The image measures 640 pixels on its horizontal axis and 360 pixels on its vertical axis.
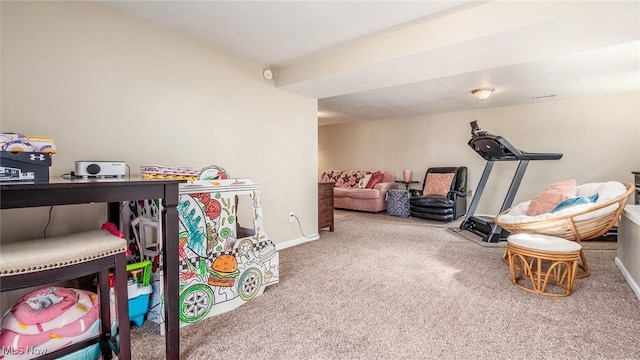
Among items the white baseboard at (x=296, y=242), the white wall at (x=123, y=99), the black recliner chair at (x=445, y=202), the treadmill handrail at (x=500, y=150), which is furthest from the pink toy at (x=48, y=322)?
the black recliner chair at (x=445, y=202)

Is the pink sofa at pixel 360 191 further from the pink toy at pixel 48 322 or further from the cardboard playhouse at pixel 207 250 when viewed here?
the pink toy at pixel 48 322

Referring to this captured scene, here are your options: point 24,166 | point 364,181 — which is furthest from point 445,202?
point 24,166

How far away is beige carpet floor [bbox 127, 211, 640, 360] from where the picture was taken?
1577mm

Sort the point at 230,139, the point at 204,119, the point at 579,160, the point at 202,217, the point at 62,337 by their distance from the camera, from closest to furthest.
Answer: the point at 62,337 → the point at 202,217 → the point at 204,119 → the point at 230,139 → the point at 579,160

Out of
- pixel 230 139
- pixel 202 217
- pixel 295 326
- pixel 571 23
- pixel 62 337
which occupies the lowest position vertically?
pixel 295 326

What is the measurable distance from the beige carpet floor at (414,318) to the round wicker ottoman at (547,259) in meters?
0.10

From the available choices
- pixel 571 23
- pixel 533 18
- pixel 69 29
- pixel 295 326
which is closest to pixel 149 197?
pixel 295 326

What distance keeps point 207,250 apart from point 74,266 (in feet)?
2.69

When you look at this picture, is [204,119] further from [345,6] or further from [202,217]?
[345,6]

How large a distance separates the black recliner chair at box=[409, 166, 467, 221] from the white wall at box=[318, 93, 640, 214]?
380mm

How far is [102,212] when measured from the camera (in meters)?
2.04

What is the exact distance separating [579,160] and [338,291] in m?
4.95

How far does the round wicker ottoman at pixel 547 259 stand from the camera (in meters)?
2.18

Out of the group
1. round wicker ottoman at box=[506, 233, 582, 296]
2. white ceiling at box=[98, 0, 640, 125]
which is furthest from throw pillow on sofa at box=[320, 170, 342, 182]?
round wicker ottoman at box=[506, 233, 582, 296]
